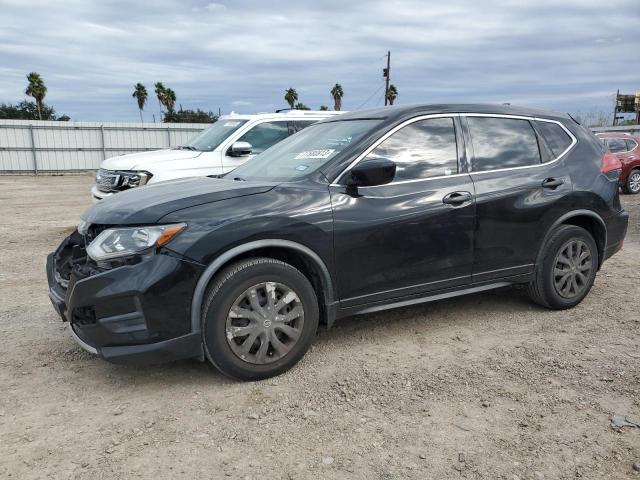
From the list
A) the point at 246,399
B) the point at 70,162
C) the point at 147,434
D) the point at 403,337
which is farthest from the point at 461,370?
the point at 70,162

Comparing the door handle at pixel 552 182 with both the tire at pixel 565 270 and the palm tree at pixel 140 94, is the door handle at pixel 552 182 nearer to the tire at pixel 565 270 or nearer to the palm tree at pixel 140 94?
the tire at pixel 565 270

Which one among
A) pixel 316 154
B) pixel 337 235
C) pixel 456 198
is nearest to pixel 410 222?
pixel 456 198

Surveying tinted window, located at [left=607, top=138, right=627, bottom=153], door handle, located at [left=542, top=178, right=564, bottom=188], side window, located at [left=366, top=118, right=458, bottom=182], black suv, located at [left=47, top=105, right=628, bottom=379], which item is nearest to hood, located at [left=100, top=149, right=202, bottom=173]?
black suv, located at [left=47, top=105, right=628, bottom=379]

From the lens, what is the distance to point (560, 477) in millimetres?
2432

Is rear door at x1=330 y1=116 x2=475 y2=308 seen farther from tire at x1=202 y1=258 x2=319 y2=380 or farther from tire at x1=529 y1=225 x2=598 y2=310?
tire at x1=529 y1=225 x2=598 y2=310

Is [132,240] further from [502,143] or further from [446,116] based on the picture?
[502,143]

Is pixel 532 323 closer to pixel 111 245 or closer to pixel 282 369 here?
pixel 282 369

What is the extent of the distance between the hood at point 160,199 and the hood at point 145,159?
3.72m

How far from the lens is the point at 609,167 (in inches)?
189

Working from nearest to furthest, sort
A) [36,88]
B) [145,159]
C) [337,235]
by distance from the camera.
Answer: [337,235], [145,159], [36,88]

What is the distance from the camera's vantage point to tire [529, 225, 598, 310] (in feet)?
14.7

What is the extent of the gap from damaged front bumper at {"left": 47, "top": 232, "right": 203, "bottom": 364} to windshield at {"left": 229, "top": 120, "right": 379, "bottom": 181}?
45.2 inches

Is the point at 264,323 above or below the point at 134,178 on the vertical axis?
below

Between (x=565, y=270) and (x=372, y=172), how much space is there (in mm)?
2174
